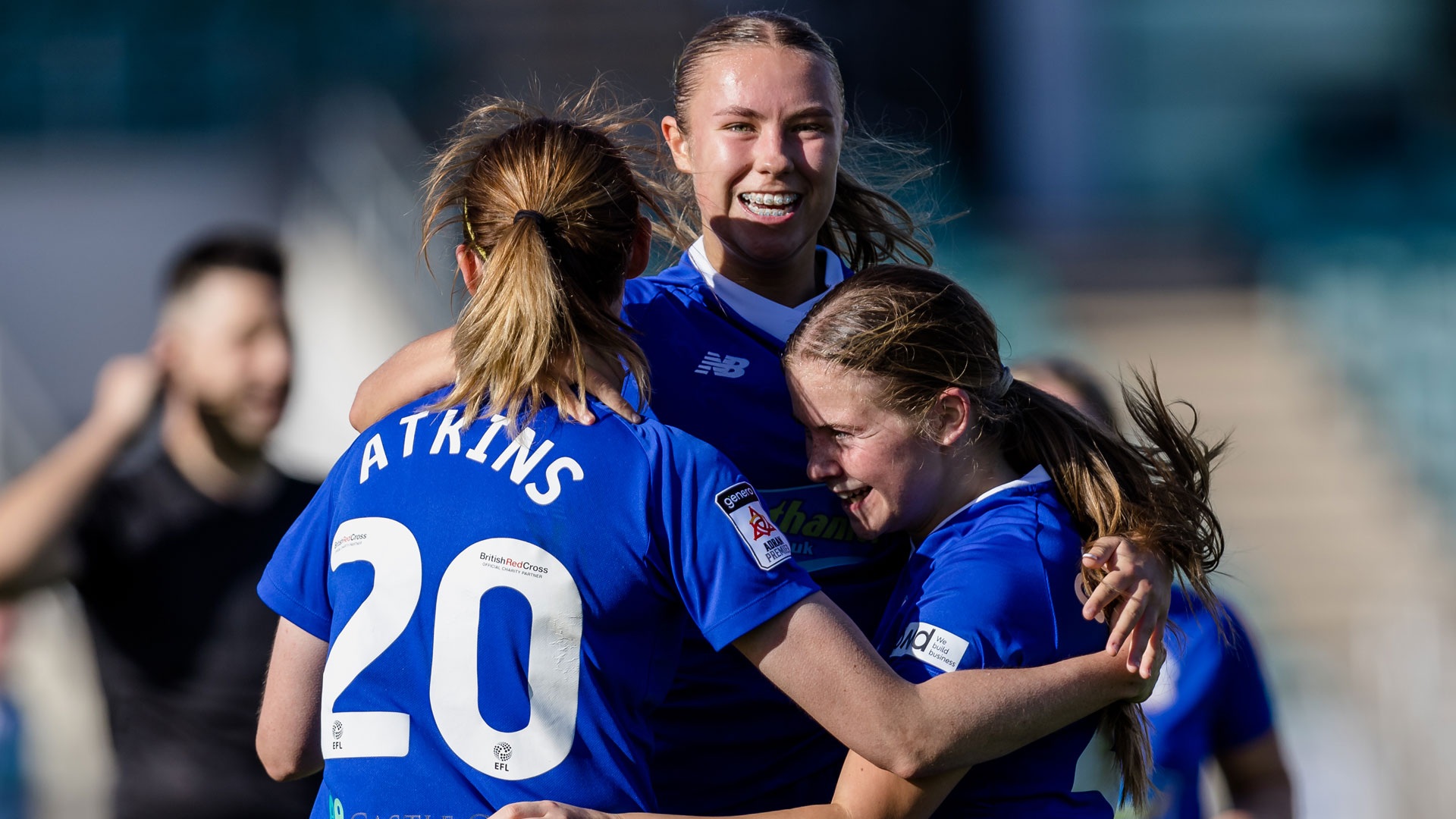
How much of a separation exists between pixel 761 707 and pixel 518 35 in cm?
1208

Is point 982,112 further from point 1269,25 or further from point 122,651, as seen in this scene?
point 122,651

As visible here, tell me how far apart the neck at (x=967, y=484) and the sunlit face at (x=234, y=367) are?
7.88 ft

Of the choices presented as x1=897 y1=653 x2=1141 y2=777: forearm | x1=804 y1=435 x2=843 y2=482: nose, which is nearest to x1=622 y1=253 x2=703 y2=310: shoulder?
x1=804 y1=435 x2=843 y2=482: nose

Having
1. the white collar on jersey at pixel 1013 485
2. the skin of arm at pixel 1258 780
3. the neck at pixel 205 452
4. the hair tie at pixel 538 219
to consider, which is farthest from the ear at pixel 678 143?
the skin of arm at pixel 1258 780

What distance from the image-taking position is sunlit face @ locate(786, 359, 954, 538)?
2262mm

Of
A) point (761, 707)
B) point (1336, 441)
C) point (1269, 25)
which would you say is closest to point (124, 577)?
point (761, 707)

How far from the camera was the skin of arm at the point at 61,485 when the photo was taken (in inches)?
146

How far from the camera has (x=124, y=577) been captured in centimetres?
388

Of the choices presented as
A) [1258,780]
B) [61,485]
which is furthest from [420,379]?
[1258,780]

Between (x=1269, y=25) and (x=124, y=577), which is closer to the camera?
(x=124, y=577)

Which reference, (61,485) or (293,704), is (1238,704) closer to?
(293,704)

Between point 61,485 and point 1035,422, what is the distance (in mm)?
2527

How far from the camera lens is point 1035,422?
2.42 meters

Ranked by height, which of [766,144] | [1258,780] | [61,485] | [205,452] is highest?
[766,144]
